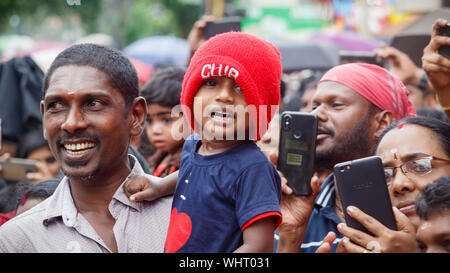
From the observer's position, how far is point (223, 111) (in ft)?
6.91

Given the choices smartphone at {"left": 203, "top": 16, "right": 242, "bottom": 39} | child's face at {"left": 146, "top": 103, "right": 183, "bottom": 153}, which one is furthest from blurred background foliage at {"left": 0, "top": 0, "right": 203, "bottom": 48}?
child's face at {"left": 146, "top": 103, "right": 183, "bottom": 153}

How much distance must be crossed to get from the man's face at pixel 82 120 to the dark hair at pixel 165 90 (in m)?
1.76

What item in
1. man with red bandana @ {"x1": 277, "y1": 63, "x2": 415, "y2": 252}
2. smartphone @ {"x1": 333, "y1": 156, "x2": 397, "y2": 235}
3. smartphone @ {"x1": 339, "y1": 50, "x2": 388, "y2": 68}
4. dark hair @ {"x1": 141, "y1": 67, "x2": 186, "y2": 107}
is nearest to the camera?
smartphone @ {"x1": 333, "y1": 156, "x2": 397, "y2": 235}

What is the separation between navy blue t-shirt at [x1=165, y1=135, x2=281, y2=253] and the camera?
1.94 metres

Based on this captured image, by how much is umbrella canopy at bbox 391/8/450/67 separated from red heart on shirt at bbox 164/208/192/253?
2.28m

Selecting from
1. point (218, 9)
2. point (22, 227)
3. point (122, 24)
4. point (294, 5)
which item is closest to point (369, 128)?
point (22, 227)

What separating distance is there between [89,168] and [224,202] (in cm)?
58

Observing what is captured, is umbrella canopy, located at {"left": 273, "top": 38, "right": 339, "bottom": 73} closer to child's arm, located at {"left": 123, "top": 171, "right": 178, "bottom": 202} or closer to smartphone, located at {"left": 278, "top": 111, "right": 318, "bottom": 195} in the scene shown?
smartphone, located at {"left": 278, "top": 111, "right": 318, "bottom": 195}

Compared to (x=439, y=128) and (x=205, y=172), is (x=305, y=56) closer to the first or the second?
(x=439, y=128)

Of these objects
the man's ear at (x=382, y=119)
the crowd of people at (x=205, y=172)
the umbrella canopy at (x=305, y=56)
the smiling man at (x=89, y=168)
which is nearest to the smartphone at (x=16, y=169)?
the crowd of people at (x=205, y=172)

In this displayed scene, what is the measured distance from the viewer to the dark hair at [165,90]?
12.8 feet

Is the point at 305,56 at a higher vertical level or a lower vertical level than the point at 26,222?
lower

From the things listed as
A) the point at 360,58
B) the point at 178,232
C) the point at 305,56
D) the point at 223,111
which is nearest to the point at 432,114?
the point at 360,58

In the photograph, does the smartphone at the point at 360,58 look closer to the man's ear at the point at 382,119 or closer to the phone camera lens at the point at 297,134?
the man's ear at the point at 382,119
